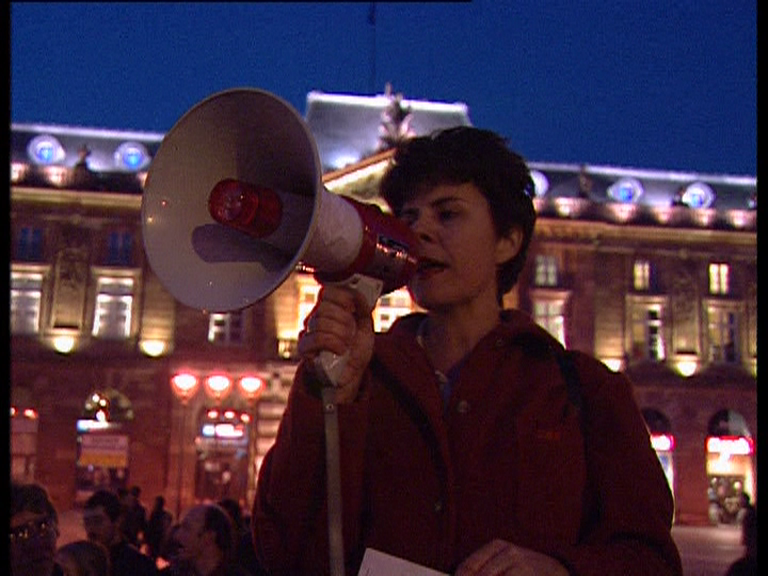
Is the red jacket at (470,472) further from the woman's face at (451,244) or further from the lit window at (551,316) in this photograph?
the lit window at (551,316)

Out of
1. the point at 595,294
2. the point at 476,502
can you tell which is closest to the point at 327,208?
the point at 476,502

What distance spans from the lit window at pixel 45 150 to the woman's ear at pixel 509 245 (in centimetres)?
3018

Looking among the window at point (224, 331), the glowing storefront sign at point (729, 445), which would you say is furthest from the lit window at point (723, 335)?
the window at point (224, 331)

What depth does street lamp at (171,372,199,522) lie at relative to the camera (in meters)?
22.8

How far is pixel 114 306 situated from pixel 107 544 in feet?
74.3

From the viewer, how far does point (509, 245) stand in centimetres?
242

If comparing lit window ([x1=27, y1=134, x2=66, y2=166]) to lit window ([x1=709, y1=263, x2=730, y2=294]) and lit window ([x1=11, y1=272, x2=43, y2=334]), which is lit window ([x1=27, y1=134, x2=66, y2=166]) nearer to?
lit window ([x1=11, y1=272, x2=43, y2=334])

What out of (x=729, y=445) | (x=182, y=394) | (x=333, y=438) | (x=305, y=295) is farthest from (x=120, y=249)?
(x=333, y=438)

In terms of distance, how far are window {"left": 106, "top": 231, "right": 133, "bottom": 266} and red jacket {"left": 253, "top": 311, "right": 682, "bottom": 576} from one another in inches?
1066

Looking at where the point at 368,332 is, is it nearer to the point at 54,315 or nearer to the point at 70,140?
the point at 54,315

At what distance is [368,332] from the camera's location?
193 centimetres

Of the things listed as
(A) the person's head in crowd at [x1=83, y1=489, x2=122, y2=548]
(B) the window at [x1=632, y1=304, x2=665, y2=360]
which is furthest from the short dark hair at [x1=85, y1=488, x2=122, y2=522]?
(B) the window at [x1=632, y1=304, x2=665, y2=360]

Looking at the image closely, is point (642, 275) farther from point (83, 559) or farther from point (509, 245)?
point (509, 245)

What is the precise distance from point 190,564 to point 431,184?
3.25 meters
